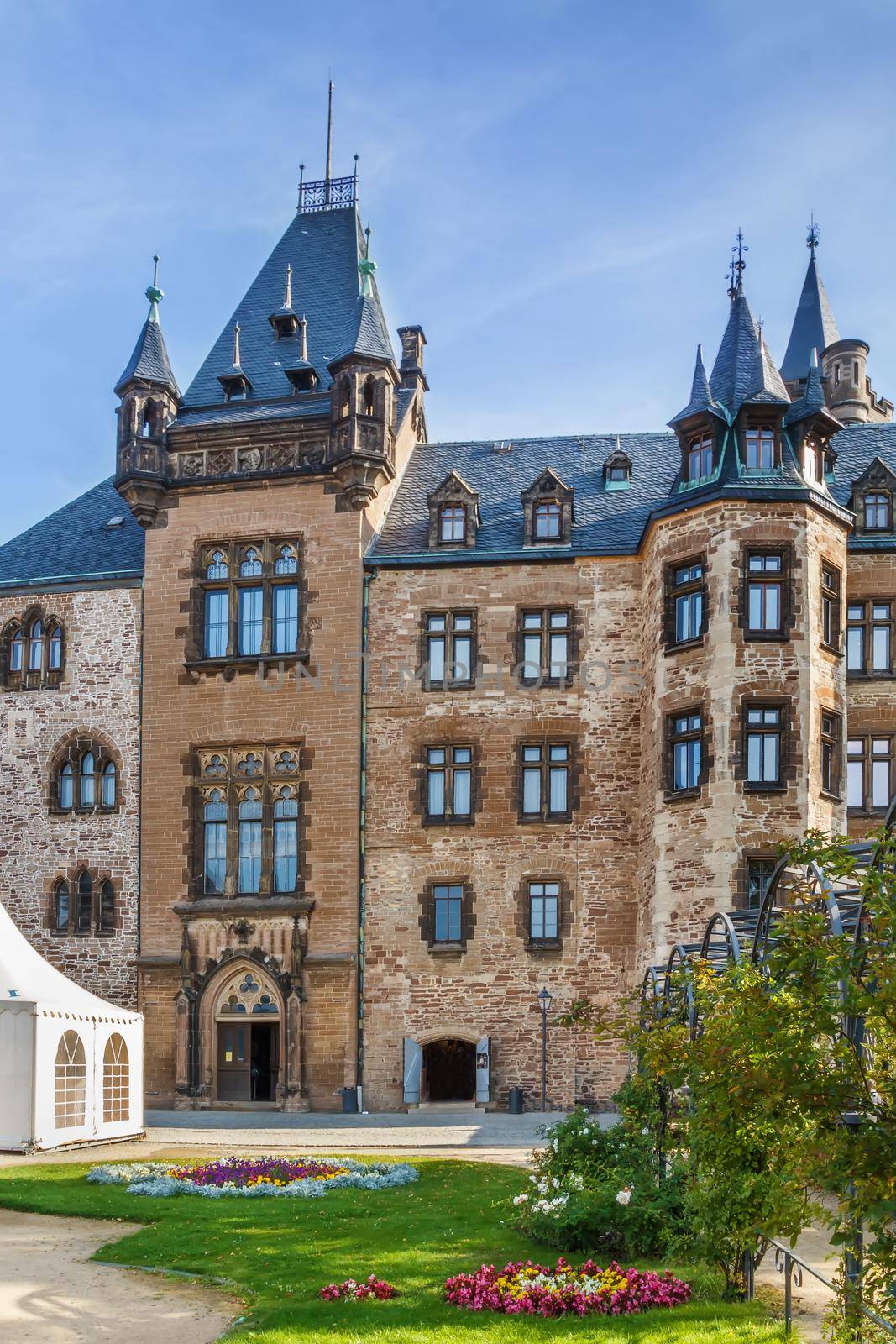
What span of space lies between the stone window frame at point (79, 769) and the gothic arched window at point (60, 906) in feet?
5.02

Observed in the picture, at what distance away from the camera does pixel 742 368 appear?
98.4ft

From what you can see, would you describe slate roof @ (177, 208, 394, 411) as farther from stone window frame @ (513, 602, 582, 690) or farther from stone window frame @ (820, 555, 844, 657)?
stone window frame @ (820, 555, 844, 657)

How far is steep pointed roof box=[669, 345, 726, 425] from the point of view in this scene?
29.5m

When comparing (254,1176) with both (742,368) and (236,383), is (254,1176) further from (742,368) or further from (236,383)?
(236,383)

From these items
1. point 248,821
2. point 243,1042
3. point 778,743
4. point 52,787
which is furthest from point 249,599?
point 778,743

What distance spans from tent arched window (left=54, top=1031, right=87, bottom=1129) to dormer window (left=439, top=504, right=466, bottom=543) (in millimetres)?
13598

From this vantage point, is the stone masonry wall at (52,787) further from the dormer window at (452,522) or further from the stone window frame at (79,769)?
the dormer window at (452,522)

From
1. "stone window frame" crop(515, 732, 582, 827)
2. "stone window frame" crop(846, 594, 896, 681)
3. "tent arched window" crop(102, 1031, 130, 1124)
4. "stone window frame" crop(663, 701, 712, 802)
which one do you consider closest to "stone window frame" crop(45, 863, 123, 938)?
"tent arched window" crop(102, 1031, 130, 1124)

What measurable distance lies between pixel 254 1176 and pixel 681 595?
14.7 metres

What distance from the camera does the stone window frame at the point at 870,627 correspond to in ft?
101

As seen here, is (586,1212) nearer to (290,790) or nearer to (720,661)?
(720,661)

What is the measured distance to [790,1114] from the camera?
860 cm

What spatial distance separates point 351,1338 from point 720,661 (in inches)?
740

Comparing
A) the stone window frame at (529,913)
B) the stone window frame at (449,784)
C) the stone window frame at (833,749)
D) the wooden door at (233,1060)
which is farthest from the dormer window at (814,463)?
the wooden door at (233,1060)
